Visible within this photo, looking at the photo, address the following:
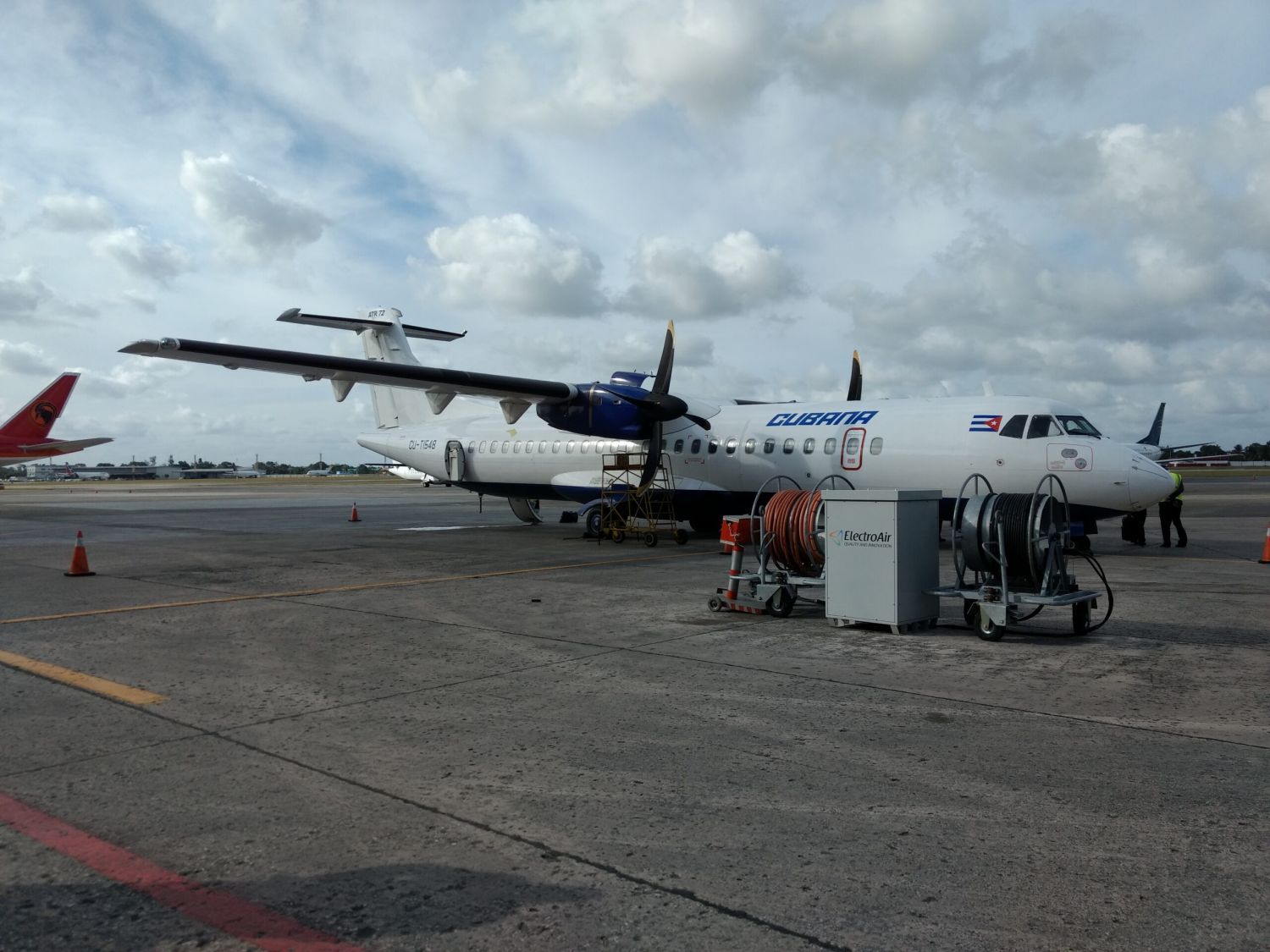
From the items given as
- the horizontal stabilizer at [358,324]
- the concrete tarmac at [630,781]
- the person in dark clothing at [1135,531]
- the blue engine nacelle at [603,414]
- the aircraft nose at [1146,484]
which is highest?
the horizontal stabilizer at [358,324]

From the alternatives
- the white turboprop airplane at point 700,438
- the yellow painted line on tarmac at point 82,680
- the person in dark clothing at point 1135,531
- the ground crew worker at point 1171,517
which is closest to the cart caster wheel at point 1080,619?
the white turboprop airplane at point 700,438

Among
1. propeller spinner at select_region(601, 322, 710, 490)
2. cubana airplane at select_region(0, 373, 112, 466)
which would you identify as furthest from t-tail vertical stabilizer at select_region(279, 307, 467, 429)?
cubana airplane at select_region(0, 373, 112, 466)

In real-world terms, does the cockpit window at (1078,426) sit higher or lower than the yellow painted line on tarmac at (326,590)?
higher

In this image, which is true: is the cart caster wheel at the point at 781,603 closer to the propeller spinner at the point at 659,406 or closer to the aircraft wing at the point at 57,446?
the propeller spinner at the point at 659,406

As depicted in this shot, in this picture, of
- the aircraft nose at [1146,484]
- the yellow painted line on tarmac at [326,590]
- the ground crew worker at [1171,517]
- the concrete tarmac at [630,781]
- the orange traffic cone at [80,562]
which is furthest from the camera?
the ground crew worker at [1171,517]

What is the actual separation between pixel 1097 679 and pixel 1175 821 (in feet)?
9.70

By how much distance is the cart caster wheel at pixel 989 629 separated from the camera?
→ 819cm

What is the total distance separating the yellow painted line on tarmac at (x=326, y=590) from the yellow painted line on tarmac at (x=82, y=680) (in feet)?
6.81

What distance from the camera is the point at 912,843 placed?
3.75 metres

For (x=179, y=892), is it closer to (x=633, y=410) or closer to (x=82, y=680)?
(x=82, y=680)

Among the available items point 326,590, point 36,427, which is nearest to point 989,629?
point 326,590

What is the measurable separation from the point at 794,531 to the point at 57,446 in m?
43.2

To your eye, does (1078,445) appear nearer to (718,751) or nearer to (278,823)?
(718,751)

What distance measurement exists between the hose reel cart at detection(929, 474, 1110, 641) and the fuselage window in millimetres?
7488
